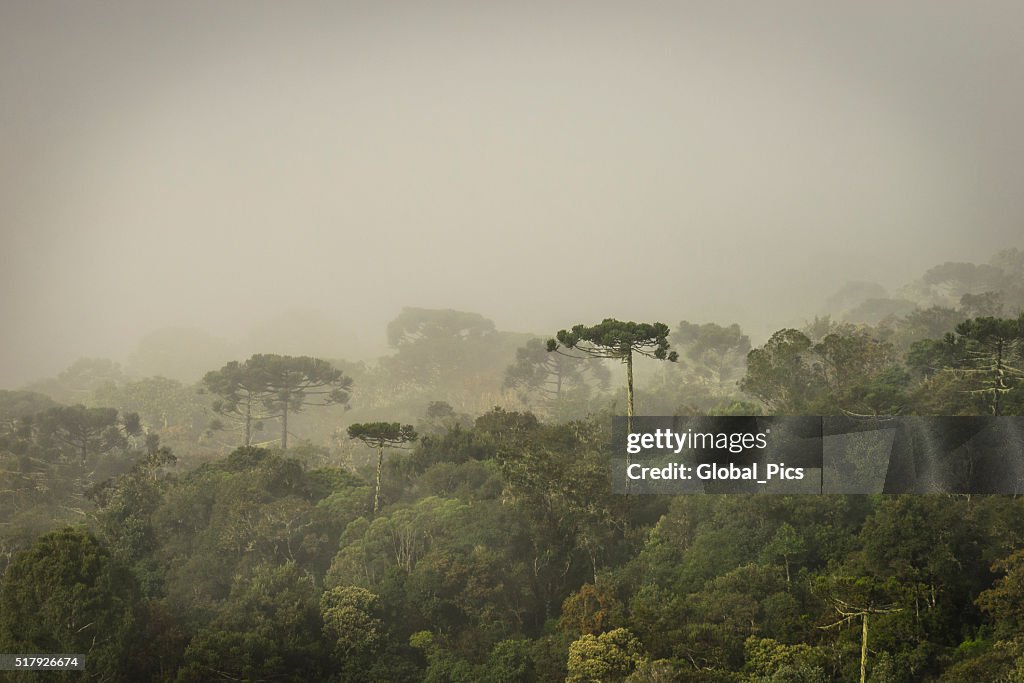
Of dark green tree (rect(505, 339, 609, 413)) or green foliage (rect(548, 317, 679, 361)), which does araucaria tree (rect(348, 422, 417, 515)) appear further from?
dark green tree (rect(505, 339, 609, 413))

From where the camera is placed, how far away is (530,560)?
2464 centimetres

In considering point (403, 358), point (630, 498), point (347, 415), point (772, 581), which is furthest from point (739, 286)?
point (772, 581)

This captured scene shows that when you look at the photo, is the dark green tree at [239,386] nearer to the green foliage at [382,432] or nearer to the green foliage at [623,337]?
the green foliage at [382,432]

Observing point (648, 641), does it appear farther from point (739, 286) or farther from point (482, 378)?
point (739, 286)

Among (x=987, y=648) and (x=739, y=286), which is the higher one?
(x=739, y=286)

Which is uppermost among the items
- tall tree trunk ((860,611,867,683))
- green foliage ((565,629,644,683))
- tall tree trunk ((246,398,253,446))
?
tall tree trunk ((246,398,253,446))

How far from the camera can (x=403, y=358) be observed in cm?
5200

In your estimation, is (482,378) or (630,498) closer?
(630,498)

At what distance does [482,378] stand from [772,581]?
3041cm

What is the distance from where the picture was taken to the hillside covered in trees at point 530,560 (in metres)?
18.1

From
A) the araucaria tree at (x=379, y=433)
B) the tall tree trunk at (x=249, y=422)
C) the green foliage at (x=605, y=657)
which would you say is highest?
the araucaria tree at (x=379, y=433)

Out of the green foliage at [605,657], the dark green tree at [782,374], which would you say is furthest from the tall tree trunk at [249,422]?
the green foliage at [605,657]

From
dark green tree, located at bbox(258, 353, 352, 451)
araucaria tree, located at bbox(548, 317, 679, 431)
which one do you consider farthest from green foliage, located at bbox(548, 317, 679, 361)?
dark green tree, located at bbox(258, 353, 352, 451)

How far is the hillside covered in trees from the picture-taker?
59.4 feet
